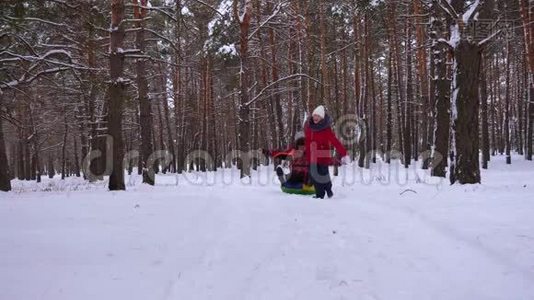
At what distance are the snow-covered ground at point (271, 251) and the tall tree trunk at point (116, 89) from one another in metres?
4.09

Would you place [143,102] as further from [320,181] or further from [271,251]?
[271,251]

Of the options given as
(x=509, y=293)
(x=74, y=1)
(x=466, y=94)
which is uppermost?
(x=74, y=1)

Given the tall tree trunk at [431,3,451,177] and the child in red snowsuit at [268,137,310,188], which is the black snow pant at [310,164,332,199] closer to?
the child in red snowsuit at [268,137,310,188]

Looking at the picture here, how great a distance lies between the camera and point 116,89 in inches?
405

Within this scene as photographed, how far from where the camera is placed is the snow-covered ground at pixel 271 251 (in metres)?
3.04

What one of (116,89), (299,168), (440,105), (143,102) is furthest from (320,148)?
(143,102)

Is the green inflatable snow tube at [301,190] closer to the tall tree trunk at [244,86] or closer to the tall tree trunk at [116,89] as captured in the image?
the tall tree trunk at [116,89]

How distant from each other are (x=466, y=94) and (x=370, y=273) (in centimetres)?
681

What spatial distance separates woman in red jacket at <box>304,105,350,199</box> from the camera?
843 centimetres

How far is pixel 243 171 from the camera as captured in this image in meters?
16.4

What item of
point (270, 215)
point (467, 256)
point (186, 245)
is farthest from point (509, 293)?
point (270, 215)

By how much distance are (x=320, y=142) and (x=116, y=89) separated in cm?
509

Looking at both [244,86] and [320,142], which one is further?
[244,86]

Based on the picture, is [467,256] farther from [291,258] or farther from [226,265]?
[226,265]
